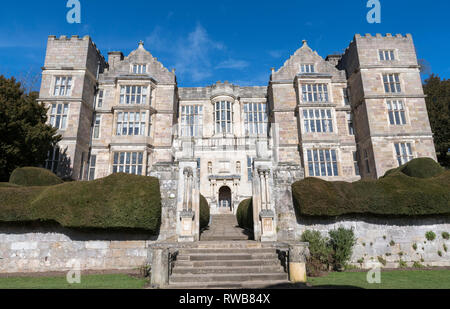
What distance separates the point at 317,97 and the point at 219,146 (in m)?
10.9

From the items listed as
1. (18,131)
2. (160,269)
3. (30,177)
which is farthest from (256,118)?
(160,269)

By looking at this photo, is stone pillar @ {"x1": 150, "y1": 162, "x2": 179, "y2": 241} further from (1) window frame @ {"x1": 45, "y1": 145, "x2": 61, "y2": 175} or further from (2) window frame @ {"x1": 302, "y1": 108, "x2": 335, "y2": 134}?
(2) window frame @ {"x1": 302, "y1": 108, "x2": 335, "y2": 134}

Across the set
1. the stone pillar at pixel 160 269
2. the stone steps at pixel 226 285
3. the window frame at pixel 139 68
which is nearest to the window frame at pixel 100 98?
the window frame at pixel 139 68

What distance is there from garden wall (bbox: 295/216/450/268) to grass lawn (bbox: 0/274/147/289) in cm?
706

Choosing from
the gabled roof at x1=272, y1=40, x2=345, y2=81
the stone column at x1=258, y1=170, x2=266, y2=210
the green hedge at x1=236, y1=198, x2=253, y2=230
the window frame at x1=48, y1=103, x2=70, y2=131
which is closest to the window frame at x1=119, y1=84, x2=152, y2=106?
the window frame at x1=48, y1=103, x2=70, y2=131

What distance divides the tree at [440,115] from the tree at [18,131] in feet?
115

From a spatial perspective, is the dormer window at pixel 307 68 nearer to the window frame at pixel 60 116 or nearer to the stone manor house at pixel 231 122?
the stone manor house at pixel 231 122

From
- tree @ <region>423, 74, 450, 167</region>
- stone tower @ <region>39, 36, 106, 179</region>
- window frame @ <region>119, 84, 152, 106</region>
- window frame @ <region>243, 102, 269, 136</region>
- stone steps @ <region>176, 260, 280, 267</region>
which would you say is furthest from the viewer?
window frame @ <region>243, 102, 269, 136</region>

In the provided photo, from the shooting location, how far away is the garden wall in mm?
10984

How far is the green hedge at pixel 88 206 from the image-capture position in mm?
10297

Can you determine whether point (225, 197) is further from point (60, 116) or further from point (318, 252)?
point (60, 116)

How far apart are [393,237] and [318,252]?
3.75 m

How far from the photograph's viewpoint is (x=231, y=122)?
27625mm

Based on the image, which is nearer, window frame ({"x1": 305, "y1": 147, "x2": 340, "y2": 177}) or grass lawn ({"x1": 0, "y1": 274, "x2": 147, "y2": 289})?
grass lawn ({"x1": 0, "y1": 274, "x2": 147, "y2": 289})
